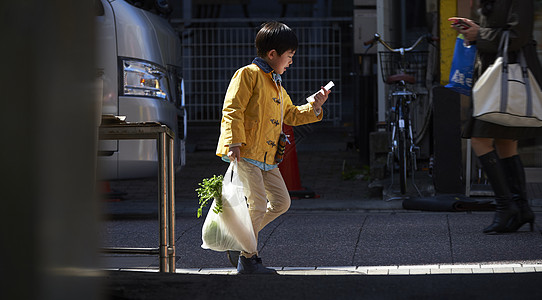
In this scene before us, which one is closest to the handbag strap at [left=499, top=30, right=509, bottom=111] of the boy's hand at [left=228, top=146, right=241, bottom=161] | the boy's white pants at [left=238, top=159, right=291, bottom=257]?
the boy's white pants at [left=238, top=159, right=291, bottom=257]

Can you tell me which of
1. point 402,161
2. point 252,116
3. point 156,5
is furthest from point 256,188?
point 402,161

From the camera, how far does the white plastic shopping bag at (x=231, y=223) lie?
3908 mm

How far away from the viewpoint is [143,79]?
597cm

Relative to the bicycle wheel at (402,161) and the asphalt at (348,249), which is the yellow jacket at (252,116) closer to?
the asphalt at (348,249)

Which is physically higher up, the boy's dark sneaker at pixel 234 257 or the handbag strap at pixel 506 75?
the handbag strap at pixel 506 75

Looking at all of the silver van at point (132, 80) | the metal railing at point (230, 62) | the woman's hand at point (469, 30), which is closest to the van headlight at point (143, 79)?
the silver van at point (132, 80)

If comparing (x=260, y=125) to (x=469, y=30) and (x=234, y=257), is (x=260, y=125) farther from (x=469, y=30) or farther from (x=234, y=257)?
(x=469, y=30)

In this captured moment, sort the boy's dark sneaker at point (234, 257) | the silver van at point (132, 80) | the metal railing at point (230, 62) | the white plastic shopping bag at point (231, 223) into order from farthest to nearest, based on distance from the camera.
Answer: the metal railing at point (230, 62), the silver van at point (132, 80), the boy's dark sneaker at point (234, 257), the white plastic shopping bag at point (231, 223)

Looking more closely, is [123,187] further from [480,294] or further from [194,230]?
[480,294]

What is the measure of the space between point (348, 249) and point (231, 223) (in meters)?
1.20

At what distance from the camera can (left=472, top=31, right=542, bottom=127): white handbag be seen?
482 cm

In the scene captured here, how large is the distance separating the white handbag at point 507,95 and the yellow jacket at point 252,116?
140 cm

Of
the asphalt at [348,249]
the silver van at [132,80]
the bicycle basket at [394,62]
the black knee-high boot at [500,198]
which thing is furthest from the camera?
the bicycle basket at [394,62]

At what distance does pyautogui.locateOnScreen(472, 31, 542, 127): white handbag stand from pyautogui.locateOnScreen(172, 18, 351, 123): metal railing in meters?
7.55
